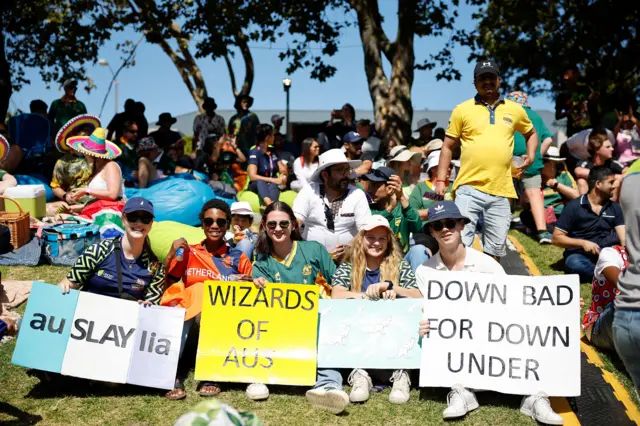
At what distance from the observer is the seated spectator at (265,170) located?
1201cm

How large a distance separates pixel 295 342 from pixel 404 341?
2.72 ft

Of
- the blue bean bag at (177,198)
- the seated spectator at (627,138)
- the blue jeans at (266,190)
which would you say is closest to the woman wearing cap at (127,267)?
the blue bean bag at (177,198)

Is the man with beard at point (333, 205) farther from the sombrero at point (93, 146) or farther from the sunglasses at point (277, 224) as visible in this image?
the sombrero at point (93, 146)

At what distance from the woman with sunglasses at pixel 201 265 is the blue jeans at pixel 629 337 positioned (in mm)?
3030

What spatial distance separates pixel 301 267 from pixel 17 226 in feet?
14.5

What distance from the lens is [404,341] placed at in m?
5.43

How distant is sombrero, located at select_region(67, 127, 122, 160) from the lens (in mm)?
9273

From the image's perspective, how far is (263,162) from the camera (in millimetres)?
12297

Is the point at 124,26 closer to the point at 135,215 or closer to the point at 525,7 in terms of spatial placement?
the point at 525,7

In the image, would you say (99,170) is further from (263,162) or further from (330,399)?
(330,399)

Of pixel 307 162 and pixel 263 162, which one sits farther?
pixel 263 162

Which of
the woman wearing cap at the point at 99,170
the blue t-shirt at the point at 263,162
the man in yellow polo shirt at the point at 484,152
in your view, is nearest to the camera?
the man in yellow polo shirt at the point at 484,152

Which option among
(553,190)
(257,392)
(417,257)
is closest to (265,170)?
(553,190)

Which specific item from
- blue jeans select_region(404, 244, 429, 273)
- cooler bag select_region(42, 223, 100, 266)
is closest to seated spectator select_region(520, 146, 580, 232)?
blue jeans select_region(404, 244, 429, 273)
